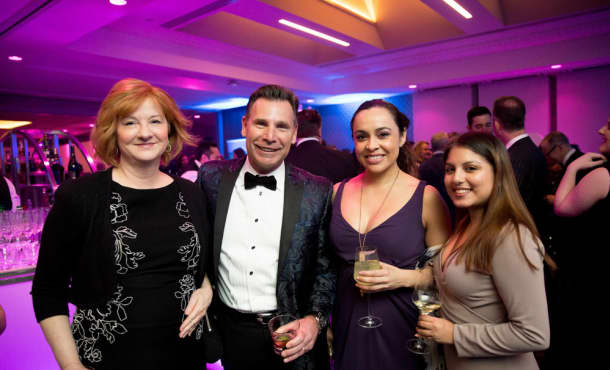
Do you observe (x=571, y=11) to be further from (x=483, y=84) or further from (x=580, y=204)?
(x=580, y=204)

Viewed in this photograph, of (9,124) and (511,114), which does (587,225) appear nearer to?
(511,114)

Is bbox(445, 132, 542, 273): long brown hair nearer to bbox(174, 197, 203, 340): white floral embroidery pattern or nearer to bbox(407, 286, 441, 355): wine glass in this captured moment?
bbox(407, 286, 441, 355): wine glass

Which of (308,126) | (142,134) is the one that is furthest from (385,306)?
(308,126)

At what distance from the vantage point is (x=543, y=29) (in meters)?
6.61

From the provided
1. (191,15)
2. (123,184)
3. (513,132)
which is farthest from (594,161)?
(191,15)

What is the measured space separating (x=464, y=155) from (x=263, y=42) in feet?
21.4

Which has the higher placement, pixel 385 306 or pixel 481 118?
pixel 481 118

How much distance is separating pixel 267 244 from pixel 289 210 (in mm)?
183

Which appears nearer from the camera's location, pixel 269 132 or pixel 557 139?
pixel 269 132

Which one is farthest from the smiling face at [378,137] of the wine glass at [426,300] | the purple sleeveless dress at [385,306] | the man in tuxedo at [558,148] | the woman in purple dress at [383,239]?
the man in tuxedo at [558,148]

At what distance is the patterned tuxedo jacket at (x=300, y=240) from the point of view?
5.58 feet

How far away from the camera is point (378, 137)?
180 centimetres

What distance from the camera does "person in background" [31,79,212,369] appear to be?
132 cm

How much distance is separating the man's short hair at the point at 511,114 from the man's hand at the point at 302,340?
265 centimetres
